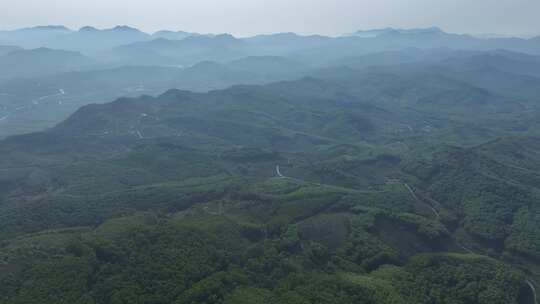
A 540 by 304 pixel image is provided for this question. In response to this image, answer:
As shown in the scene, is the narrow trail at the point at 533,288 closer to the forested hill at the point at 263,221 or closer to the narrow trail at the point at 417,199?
the forested hill at the point at 263,221

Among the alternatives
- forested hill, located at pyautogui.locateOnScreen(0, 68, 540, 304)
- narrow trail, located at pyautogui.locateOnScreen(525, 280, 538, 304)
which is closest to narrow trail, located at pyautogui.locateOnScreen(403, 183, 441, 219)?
forested hill, located at pyautogui.locateOnScreen(0, 68, 540, 304)

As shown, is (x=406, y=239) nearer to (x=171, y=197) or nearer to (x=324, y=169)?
(x=324, y=169)

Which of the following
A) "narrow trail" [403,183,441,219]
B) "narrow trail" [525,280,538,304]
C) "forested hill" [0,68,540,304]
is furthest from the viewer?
"narrow trail" [403,183,441,219]

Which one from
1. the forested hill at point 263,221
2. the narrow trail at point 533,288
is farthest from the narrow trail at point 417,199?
the narrow trail at point 533,288

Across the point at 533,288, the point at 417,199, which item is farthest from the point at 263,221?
the point at 533,288

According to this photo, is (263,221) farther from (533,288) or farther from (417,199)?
(533,288)

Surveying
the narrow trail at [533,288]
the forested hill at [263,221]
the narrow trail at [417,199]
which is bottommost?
the narrow trail at [533,288]

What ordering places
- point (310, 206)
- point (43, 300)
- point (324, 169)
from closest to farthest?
point (43, 300)
point (310, 206)
point (324, 169)

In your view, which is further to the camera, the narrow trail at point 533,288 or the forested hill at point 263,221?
the narrow trail at point 533,288

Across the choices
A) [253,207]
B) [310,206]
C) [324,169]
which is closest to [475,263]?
[310,206]

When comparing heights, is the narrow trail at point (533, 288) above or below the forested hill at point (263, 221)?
below

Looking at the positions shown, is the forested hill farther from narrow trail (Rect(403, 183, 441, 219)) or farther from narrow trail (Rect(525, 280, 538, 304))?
narrow trail (Rect(525, 280, 538, 304))
